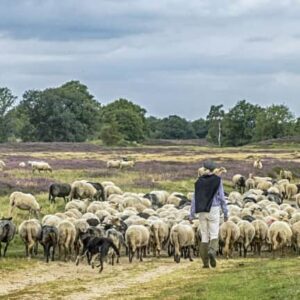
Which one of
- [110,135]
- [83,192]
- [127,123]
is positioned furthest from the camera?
[127,123]

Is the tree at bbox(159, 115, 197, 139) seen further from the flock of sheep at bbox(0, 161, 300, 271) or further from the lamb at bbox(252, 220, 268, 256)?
the lamb at bbox(252, 220, 268, 256)

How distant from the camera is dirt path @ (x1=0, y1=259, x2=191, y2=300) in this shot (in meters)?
16.2

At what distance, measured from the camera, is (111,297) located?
1541 centimetres

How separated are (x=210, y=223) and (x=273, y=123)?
125608 mm

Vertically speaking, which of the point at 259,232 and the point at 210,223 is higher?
the point at 210,223

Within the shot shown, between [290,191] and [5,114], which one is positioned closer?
[290,191]

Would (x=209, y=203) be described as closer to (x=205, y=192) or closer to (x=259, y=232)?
(x=205, y=192)

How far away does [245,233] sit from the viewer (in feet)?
77.7

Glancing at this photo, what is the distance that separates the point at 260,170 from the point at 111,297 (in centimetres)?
4314

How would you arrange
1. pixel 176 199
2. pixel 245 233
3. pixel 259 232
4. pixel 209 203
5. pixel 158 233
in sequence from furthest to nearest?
pixel 176 199 → pixel 259 232 → pixel 158 233 → pixel 245 233 → pixel 209 203

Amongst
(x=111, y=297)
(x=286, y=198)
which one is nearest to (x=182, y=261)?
(x=111, y=297)

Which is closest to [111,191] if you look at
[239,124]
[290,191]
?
[290,191]

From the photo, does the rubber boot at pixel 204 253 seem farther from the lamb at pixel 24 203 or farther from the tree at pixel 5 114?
the tree at pixel 5 114

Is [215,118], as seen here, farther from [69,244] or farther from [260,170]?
[69,244]
